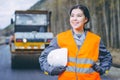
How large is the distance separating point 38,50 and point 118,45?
79.3ft

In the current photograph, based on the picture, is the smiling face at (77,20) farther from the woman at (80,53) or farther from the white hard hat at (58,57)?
the white hard hat at (58,57)

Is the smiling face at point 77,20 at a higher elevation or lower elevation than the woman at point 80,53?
higher

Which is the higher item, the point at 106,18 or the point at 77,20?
the point at 77,20

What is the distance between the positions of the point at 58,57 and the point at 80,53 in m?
0.21

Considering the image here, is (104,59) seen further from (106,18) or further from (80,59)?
(106,18)

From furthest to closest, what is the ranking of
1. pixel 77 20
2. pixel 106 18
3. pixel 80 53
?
pixel 106 18 → pixel 77 20 → pixel 80 53

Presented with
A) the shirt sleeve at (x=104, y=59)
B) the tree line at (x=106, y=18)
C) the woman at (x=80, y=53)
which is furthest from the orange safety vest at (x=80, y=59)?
the tree line at (x=106, y=18)

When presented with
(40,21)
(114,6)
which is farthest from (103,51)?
(114,6)

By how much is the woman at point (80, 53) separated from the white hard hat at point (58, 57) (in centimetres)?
4

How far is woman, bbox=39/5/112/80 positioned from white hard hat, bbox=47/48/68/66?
0.12 ft

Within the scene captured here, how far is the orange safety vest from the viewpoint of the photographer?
13.9 feet

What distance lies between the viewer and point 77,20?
4391mm

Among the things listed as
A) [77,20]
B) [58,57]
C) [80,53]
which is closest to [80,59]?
[80,53]

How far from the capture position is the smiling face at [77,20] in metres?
4.38
